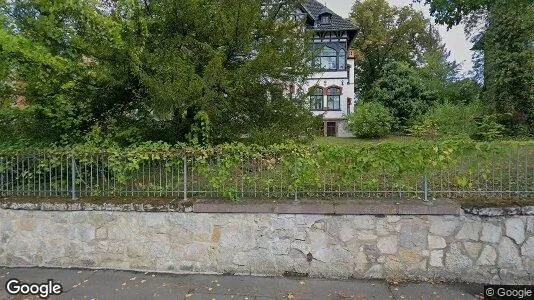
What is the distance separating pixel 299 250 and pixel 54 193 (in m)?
3.85

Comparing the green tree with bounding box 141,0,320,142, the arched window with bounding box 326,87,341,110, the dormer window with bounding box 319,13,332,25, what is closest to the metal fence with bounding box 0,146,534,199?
the green tree with bounding box 141,0,320,142

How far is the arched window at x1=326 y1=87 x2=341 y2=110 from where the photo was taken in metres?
29.1

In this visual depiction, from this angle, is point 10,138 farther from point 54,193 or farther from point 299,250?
point 299,250

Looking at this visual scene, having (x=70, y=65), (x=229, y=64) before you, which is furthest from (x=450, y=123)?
(x=70, y=65)

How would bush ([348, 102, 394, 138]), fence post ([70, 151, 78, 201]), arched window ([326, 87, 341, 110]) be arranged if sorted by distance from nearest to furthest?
1. fence post ([70, 151, 78, 201])
2. bush ([348, 102, 394, 138])
3. arched window ([326, 87, 341, 110])

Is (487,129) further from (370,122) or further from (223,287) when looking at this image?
(223,287)

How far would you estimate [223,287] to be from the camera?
4.64 metres

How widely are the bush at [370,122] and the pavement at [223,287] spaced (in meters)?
16.2

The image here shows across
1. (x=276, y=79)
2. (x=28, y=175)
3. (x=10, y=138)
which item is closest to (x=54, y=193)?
(x=28, y=175)

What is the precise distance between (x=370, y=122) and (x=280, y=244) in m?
16.6

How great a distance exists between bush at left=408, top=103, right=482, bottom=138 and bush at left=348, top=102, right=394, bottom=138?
160 cm

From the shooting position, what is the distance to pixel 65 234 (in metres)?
5.33

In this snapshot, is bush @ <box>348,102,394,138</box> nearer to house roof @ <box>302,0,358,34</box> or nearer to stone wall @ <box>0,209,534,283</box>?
house roof @ <box>302,0,358,34</box>

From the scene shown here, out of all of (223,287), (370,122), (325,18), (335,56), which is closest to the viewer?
(223,287)
